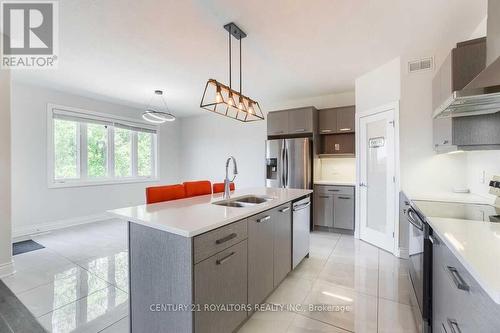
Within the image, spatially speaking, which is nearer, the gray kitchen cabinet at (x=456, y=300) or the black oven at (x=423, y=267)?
the gray kitchen cabinet at (x=456, y=300)

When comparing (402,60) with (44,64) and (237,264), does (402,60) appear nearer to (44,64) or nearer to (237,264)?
(237,264)

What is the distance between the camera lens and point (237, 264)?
1.57 m

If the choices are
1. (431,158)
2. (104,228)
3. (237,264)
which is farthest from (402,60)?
(104,228)

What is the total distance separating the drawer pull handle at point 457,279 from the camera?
0.94m

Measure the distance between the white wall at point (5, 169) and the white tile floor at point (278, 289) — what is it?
14.9 inches

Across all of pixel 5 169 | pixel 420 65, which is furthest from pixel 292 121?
pixel 5 169

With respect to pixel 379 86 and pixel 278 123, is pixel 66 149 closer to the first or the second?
pixel 278 123

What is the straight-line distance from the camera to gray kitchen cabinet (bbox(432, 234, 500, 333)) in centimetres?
78

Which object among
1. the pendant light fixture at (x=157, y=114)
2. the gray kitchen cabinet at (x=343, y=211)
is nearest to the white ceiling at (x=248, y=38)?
the pendant light fixture at (x=157, y=114)

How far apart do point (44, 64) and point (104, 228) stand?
2844 millimetres
